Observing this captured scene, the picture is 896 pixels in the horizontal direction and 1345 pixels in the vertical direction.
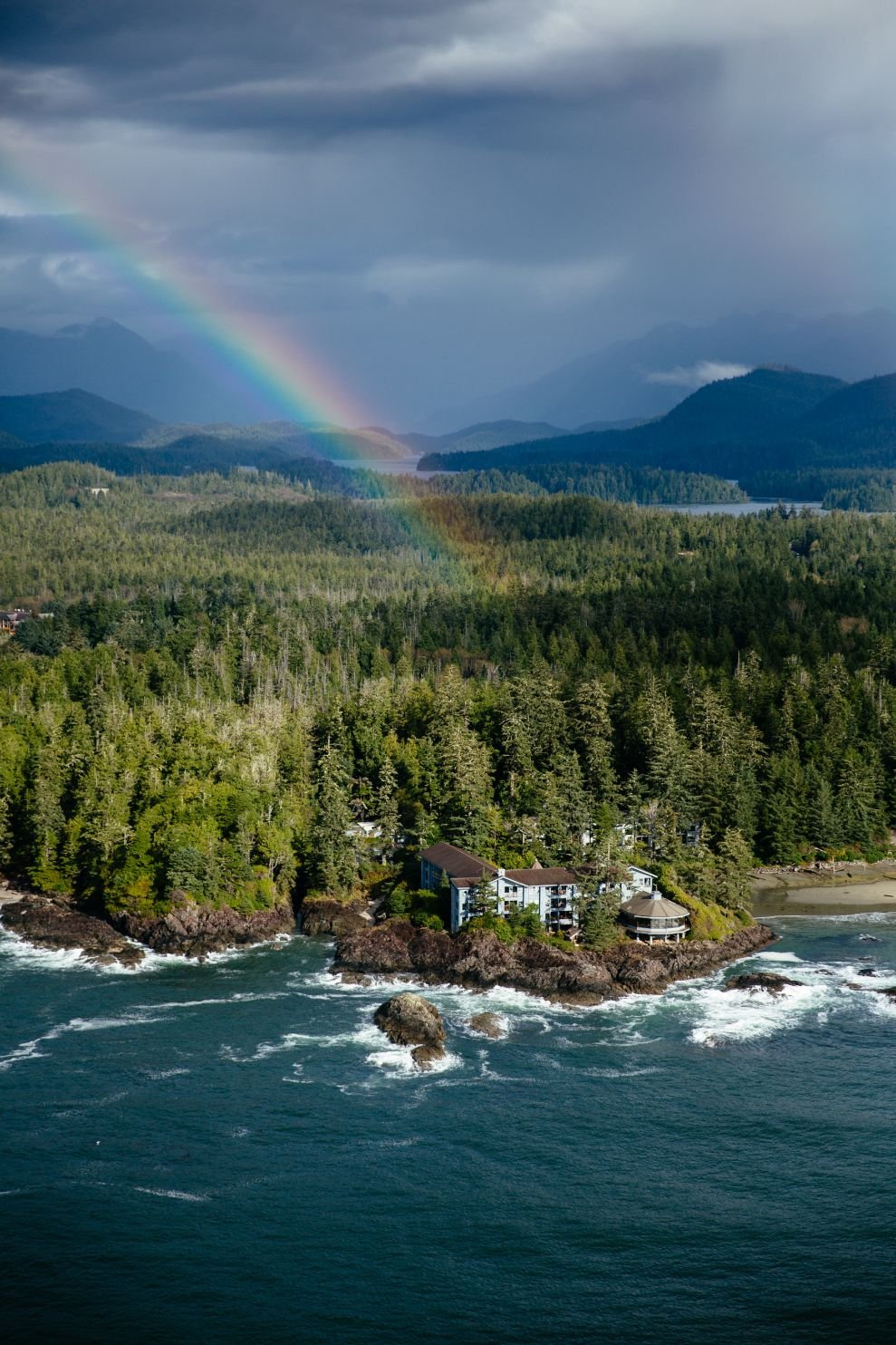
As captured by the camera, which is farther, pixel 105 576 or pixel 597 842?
pixel 105 576

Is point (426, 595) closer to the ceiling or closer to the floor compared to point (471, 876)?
closer to the ceiling

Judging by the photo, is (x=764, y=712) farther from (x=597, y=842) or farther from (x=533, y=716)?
(x=597, y=842)

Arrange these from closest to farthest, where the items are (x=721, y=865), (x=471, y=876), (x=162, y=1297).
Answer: (x=162, y=1297) → (x=471, y=876) → (x=721, y=865)

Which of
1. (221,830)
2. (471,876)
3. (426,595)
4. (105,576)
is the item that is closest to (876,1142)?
(471,876)

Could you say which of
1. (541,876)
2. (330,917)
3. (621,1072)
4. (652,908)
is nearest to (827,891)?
(652,908)

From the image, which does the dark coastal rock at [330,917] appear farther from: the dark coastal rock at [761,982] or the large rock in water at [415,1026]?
the dark coastal rock at [761,982]

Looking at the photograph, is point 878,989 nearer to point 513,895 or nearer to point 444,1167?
point 513,895

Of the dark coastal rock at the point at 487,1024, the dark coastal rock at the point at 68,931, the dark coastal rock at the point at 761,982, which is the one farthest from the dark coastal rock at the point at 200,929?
the dark coastal rock at the point at 761,982

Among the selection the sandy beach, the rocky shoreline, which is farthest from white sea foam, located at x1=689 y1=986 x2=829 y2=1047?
the sandy beach
